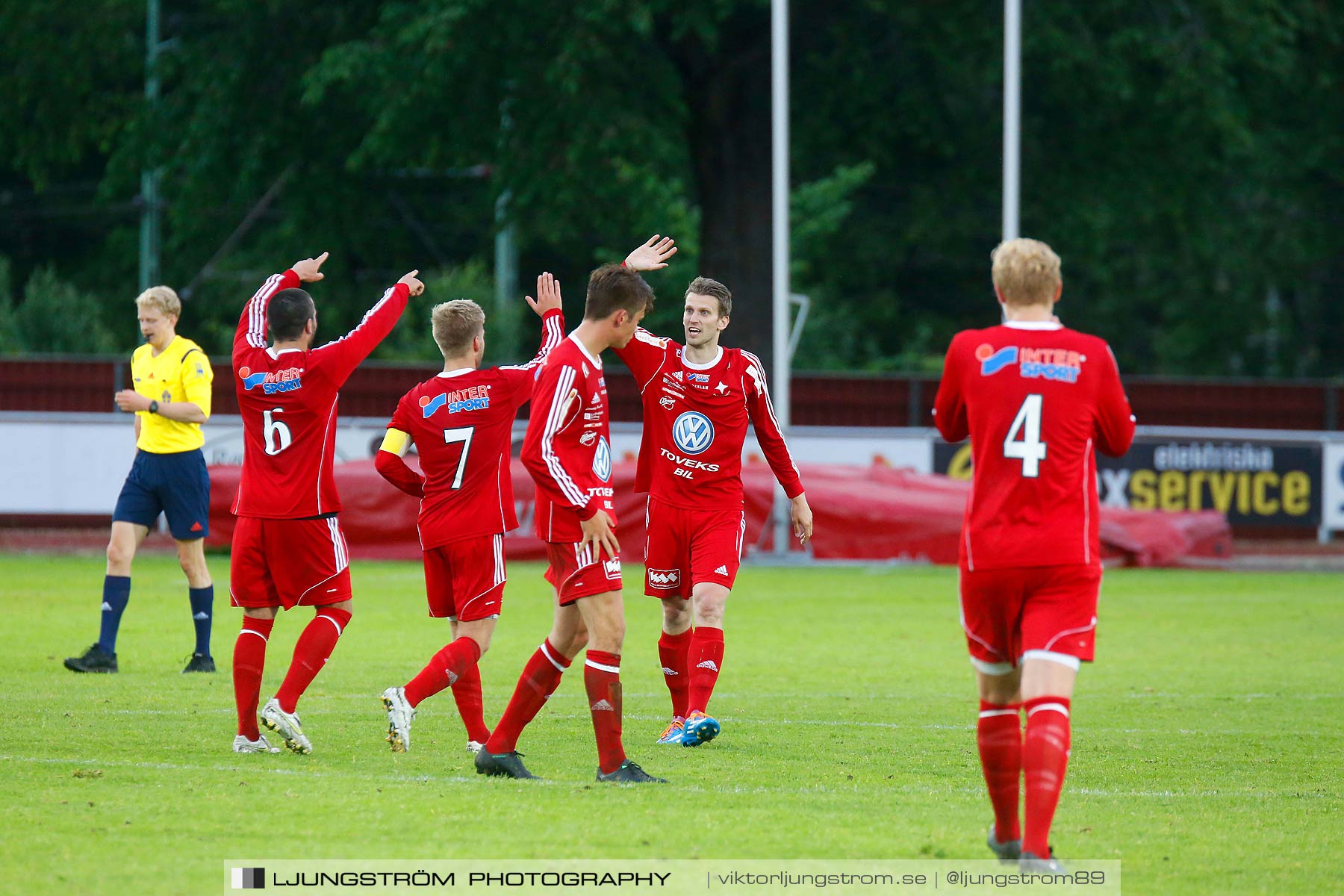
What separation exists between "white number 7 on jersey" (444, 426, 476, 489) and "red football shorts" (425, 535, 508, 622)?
0.28 m

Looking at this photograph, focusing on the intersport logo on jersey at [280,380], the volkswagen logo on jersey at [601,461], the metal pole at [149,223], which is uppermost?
the metal pole at [149,223]

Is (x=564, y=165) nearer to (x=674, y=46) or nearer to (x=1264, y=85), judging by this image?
(x=674, y=46)

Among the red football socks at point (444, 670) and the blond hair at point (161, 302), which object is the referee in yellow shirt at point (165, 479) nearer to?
the blond hair at point (161, 302)

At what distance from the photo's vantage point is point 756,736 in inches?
320

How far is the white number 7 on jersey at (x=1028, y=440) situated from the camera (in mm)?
5250

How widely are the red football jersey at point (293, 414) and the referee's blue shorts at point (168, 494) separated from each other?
2.98 m

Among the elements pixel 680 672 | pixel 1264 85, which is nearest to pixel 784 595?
pixel 680 672

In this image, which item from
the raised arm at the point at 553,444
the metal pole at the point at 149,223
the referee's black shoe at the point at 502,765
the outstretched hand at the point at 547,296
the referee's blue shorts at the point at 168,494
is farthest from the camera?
the metal pole at the point at 149,223

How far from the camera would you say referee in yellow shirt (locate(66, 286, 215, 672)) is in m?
10.2

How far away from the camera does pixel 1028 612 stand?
529cm

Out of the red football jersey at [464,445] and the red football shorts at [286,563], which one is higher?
the red football jersey at [464,445]

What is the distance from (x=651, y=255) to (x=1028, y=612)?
8.96 ft

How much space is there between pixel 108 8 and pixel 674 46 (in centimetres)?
922

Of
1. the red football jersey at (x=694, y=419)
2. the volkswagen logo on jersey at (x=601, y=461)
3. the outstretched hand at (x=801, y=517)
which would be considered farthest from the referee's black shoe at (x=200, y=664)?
the volkswagen logo on jersey at (x=601, y=461)
